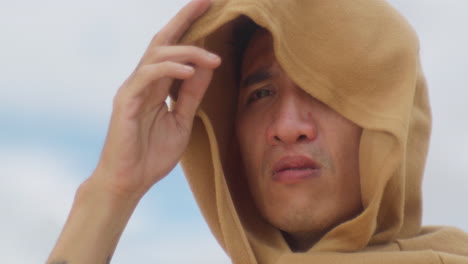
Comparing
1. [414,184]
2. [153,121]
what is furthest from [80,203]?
[414,184]

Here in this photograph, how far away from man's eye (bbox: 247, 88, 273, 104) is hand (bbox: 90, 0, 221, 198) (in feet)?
0.71

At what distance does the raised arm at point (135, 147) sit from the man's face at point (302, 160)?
226mm

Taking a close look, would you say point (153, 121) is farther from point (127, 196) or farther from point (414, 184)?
point (414, 184)

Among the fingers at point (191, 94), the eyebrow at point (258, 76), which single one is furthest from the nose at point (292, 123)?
the fingers at point (191, 94)

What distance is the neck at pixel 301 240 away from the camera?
7.39 ft

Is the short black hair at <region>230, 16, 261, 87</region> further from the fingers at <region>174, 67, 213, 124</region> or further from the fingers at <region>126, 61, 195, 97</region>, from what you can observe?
the fingers at <region>126, 61, 195, 97</region>

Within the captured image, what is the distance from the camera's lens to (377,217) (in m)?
2.17

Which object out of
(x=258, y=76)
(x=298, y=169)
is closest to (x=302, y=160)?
(x=298, y=169)

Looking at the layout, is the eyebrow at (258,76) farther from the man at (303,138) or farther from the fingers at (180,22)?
the fingers at (180,22)

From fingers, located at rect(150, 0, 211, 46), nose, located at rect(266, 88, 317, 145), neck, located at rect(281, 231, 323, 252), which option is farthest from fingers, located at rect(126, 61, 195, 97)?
neck, located at rect(281, 231, 323, 252)

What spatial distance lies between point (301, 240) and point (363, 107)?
0.46 meters

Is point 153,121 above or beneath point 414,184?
above

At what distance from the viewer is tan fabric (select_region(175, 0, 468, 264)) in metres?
2.02

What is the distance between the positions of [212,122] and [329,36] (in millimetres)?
486
